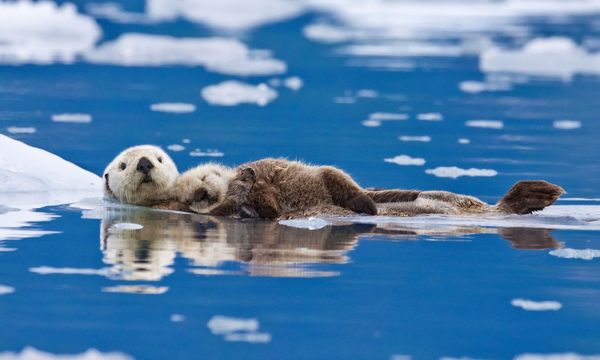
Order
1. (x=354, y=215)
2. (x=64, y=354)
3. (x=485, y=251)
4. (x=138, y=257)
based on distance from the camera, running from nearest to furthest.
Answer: (x=64, y=354) < (x=138, y=257) < (x=485, y=251) < (x=354, y=215)

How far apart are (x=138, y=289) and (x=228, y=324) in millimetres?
587

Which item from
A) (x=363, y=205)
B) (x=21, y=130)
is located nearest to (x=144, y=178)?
(x=363, y=205)

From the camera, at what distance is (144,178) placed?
18.7ft

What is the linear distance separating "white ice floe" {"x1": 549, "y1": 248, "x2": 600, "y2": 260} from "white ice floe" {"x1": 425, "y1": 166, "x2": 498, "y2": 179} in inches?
147

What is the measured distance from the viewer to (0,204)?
232 inches

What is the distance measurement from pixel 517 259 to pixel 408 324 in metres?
1.35

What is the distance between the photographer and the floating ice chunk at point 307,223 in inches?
204

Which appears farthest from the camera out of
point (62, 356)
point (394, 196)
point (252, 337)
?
point (394, 196)

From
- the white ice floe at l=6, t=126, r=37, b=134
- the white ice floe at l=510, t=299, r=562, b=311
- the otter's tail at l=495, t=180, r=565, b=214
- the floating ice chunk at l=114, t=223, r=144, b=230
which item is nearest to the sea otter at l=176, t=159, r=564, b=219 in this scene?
the otter's tail at l=495, t=180, r=565, b=214

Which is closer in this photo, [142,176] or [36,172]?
[142,176]

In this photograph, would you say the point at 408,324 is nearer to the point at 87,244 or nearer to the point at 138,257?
the point at 138,257

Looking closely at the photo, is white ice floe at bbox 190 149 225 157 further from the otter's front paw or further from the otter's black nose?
the otter's front paw

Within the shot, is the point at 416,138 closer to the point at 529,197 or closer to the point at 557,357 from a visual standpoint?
the point at 529,197

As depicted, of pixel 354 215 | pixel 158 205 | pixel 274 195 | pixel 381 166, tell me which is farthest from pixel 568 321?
pixel 381 166
